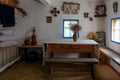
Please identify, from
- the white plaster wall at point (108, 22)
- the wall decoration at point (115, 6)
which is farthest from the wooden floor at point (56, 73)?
the wall decoration at point (115, 6)

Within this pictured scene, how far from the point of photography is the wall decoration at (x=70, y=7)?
19.9 ft


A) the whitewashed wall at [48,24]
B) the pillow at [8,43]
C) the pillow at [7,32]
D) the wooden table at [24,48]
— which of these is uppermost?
the whitewashed wall at [48,24]

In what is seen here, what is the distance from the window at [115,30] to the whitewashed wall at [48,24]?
89 centimetres

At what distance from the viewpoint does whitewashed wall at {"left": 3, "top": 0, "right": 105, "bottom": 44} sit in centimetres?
612

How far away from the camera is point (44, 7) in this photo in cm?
614

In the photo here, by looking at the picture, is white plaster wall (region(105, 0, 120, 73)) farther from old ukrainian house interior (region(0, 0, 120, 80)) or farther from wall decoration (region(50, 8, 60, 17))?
wall decoration (region(50, 8, 60, 17))

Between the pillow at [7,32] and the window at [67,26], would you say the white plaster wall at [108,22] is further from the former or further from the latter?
the pillow at [7,32]

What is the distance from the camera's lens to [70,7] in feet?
20.0

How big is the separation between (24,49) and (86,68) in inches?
87.4

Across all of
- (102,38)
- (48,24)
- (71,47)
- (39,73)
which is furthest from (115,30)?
(39,73)

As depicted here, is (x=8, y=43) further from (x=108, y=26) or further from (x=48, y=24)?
(x=108, y=26)

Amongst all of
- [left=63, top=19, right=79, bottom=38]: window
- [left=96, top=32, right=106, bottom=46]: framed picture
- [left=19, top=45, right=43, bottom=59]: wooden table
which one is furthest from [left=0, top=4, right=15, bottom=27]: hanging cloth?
[left=96, top=32, right=106, bottom=46]: framed picture

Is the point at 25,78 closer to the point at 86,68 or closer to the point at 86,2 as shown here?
the point at 86,68

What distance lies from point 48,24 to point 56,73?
1.99 metres
